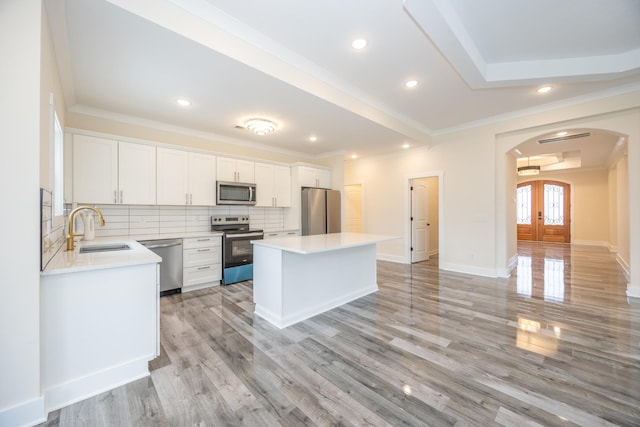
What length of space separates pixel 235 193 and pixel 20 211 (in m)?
3.22

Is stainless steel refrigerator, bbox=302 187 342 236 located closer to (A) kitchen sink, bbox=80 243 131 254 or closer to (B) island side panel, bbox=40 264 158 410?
(A) kitchen sink, bbox=80 243 131 254

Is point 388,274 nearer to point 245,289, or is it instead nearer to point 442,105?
point 245,289

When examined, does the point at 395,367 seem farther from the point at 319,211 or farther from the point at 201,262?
the point at 319,211

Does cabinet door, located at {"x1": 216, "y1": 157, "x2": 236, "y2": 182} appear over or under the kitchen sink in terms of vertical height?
over

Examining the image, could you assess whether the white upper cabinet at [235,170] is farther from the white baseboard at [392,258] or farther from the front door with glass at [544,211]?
the front door with glass at [544,211]

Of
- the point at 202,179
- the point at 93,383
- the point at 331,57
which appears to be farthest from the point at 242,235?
the point at 331,57

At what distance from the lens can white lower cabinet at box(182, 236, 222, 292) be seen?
12.9ft

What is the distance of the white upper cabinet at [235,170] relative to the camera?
453cm

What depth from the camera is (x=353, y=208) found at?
748 centimetres

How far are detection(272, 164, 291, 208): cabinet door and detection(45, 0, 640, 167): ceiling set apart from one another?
132 centimetres

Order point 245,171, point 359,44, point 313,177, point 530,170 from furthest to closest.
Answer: point 530,170
point 313,177
point 245,171
point 359,44

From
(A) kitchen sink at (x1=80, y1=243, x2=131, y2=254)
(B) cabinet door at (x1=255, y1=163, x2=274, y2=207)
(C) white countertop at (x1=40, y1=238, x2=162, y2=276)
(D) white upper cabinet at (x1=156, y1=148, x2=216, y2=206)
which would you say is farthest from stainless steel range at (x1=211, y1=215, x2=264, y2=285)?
(C) white countertop at (x1=40, y1=238, x2=162, y2=276)

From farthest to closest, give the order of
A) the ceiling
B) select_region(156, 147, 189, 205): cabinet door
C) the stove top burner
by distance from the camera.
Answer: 1. the stove top burner
2. select_region(156, 147, 189, 205): cabinet door
3. the ceiling

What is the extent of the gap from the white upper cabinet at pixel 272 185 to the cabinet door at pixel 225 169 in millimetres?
479
